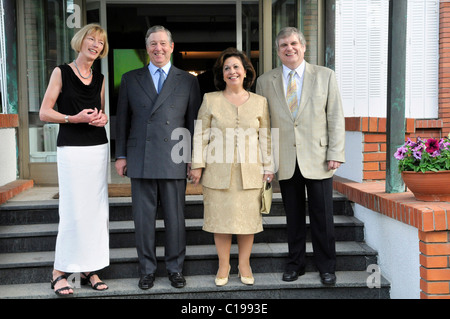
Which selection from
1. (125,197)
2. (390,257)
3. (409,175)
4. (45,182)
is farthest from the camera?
(45,182)

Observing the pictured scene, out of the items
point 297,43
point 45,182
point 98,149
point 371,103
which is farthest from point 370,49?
point 45,182

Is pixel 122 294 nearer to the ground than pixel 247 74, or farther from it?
nearer to the ground

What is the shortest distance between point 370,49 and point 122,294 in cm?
382

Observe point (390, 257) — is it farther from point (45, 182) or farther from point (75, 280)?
point (45, 182)

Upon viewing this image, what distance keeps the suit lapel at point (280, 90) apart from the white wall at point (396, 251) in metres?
1.09

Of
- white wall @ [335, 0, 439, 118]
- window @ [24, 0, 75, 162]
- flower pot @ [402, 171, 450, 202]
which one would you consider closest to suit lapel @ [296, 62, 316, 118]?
flower pot @ [402, 171, 450, 202]

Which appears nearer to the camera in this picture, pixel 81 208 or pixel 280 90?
pixel 81 208

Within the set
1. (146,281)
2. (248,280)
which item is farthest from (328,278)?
(146,281)

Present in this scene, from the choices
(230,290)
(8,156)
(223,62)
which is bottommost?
(230,290)

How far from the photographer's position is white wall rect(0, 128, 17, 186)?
4617 mm

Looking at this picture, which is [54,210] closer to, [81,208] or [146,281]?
[81,208]

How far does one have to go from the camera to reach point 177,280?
10.7ft

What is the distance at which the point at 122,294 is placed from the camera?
10.7 ft

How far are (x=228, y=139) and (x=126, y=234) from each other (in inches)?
50.2
